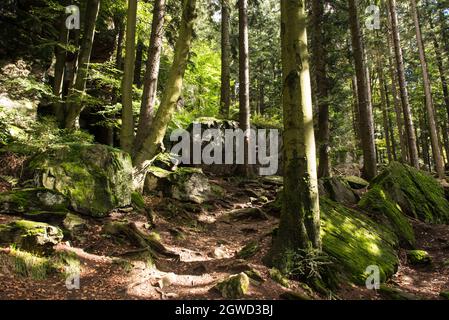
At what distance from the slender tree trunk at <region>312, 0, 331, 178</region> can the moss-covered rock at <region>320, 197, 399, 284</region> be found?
4.58 metres

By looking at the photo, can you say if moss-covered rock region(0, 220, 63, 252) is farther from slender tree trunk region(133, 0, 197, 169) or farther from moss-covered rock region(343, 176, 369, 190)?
moss-covered rock region(343, 176, 369, 190)

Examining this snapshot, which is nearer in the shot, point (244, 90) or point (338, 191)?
point (338, 191)

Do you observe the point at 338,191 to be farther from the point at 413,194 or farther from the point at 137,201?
the point at 137,201

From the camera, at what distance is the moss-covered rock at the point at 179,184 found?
36.7ft

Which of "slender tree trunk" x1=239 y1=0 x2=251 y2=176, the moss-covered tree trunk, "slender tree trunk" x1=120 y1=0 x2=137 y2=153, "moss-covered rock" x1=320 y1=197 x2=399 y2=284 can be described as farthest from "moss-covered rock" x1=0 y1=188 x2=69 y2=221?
"slender tree trunk" x1=239 y1=0 x2=251 y2=176

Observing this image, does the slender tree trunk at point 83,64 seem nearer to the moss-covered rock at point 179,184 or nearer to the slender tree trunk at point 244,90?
the moss-covered rock at point 179,184

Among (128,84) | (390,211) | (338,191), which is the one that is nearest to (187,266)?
(128,84)

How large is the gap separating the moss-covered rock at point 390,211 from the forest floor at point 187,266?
43 centimetres

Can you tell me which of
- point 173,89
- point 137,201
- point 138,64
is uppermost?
point 138,64

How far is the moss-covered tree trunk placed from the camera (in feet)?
20.2

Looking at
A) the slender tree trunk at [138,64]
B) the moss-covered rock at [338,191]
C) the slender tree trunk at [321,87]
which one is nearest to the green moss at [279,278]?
the moss-covered rock at [338,191]

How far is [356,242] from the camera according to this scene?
7.57 m

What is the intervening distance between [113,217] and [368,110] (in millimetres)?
9698

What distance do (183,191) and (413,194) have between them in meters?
7.79
